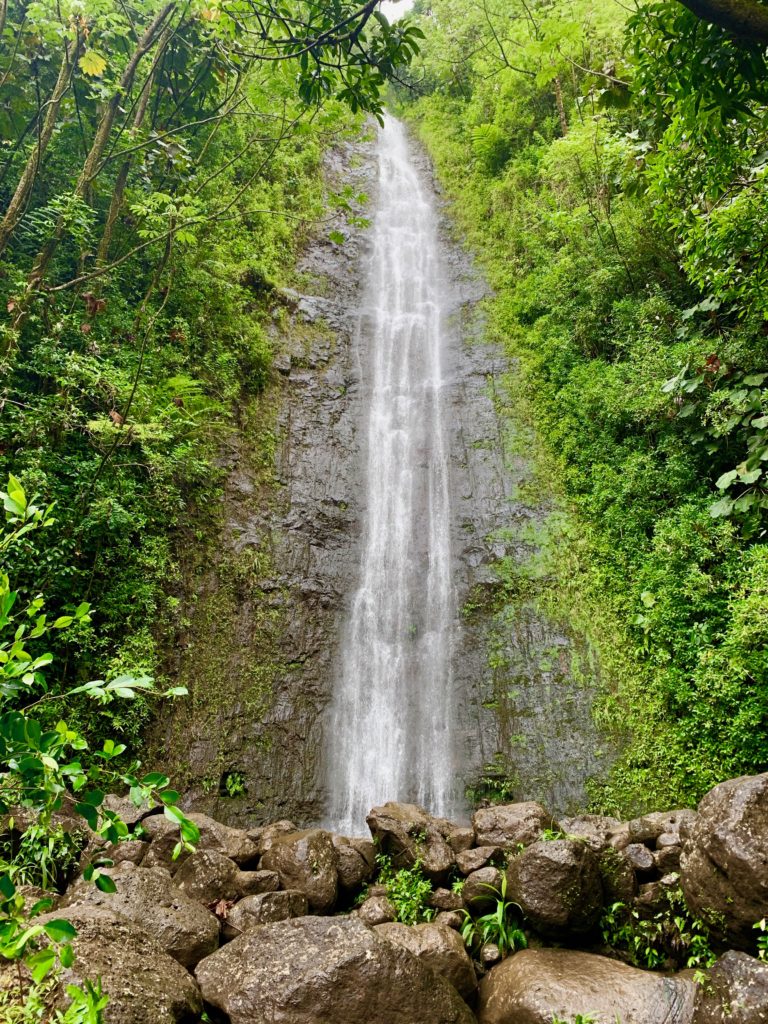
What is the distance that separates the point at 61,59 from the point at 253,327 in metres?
5.01

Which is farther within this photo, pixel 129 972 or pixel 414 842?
pixel 414 842

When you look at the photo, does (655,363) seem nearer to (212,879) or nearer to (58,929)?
(212,879)

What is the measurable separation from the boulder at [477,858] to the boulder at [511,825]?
0.42 ft

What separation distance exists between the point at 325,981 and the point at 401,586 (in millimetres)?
6657

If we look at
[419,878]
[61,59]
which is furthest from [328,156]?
[419,878]

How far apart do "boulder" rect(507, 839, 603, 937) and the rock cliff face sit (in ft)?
8.31

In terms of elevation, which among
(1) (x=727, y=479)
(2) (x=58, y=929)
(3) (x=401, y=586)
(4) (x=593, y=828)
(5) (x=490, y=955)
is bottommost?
(5) (x=490, y=955)

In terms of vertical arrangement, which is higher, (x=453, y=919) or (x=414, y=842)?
(x=414, y=842)

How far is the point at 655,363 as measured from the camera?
29.5 feet

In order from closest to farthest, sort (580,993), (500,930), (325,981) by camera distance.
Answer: (325,981) → (580,993) → (500,930)

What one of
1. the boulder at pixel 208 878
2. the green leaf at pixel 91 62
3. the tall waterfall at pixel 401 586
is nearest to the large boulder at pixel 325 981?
the boulder at pixel 208 878

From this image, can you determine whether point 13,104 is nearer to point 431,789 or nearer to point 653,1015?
point 431,789

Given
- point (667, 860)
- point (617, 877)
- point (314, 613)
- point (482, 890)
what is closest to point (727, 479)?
point (667, 860)

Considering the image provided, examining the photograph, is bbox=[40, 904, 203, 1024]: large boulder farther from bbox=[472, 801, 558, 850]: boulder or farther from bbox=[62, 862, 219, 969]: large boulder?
bbox=[472, 801, 558, 850]: boulder
